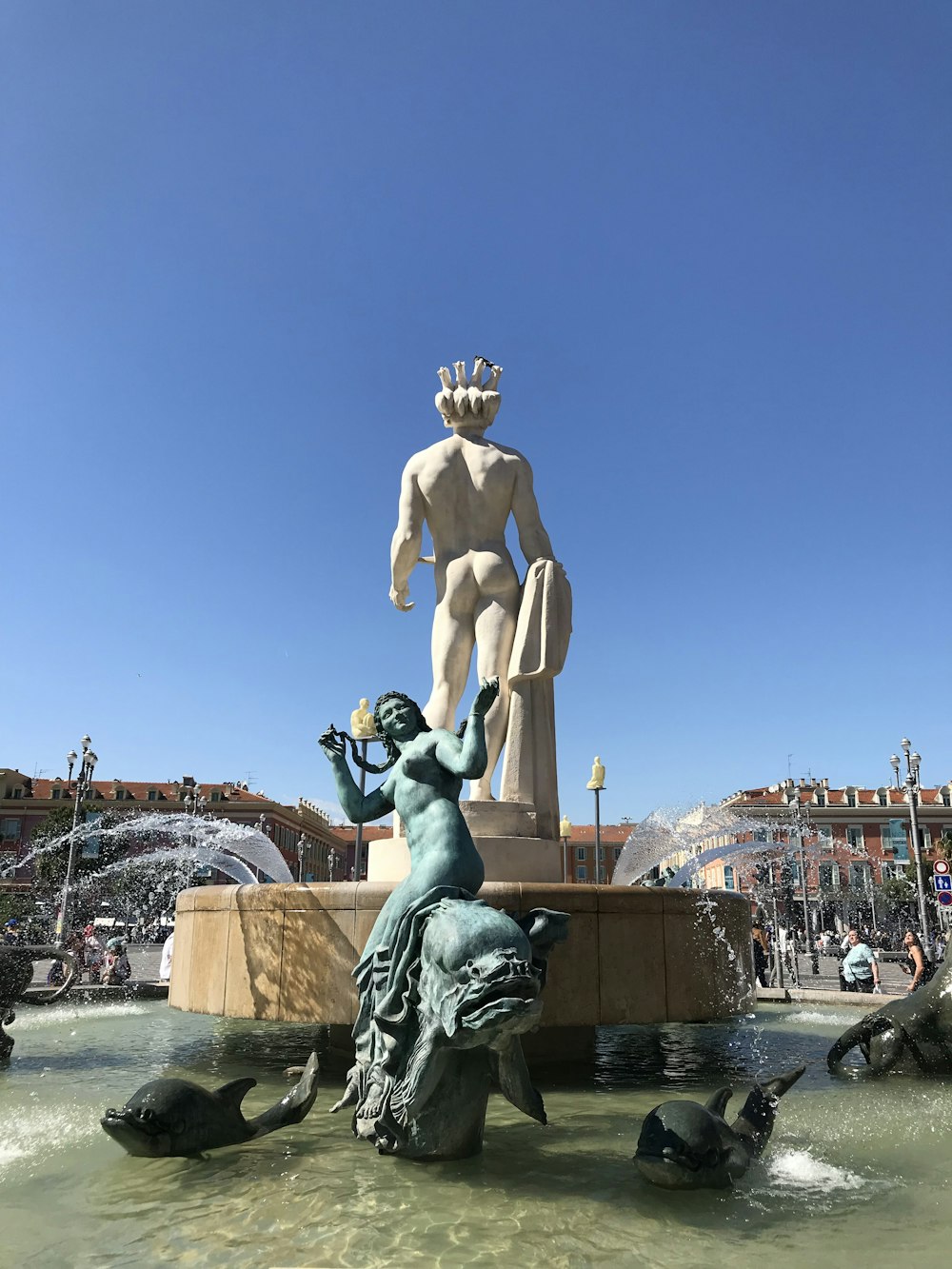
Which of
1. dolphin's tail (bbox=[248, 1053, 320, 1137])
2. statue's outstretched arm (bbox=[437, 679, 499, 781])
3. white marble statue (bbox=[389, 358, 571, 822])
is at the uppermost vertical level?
white marble statue (bbox=[389, 358, 571, 822])

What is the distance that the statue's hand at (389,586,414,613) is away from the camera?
922 centimetres

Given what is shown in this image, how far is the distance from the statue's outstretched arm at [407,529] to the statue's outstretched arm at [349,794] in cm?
404

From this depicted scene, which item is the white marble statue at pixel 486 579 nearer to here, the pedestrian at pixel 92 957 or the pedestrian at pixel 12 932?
the pedestrian at pixel 92 957

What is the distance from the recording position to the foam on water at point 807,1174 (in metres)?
3.82

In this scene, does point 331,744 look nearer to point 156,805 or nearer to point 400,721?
point 400,721

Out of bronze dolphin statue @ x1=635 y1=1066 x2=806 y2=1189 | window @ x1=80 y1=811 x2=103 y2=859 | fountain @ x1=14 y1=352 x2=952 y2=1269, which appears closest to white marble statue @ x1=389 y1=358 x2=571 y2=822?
fountain @ x1=14 y1=352 x2=952 y2=1269

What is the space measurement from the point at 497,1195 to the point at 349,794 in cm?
212

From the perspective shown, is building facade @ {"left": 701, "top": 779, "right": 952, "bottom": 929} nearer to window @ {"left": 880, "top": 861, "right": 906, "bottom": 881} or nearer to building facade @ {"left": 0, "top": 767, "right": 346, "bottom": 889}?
window @ {"left": 880, "top": 861, "right": 906, "bottom": 881}

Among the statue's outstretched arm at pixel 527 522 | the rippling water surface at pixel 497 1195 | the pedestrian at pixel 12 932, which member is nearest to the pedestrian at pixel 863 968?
the rippling water surface at pixel 497 1195

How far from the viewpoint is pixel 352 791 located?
199 inches

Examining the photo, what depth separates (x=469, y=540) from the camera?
28.5ft

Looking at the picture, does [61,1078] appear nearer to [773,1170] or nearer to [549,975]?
[549,975]

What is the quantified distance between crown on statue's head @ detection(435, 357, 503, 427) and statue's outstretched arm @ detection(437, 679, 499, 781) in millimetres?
5215

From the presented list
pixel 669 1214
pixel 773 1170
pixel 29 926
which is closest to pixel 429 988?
pixel 669 1214
